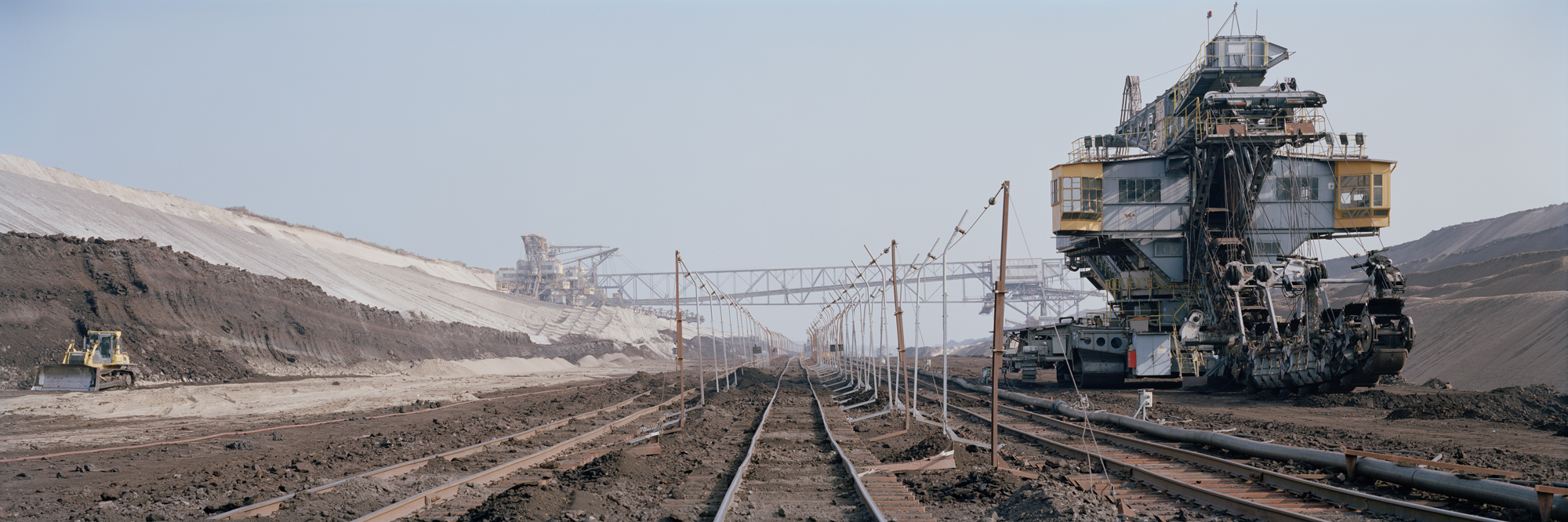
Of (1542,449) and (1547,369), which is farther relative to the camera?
(1547,369)

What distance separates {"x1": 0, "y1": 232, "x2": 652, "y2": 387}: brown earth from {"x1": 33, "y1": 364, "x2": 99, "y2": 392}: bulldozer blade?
1.71 meters

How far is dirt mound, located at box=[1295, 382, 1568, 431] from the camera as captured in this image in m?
19.2

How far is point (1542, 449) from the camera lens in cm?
1446

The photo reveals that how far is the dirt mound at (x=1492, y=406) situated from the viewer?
1917cm

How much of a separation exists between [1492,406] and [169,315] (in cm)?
4769

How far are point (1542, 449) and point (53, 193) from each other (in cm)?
7509

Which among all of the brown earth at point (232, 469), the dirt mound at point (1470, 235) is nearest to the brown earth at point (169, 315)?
the brown earth at point (232, 469)

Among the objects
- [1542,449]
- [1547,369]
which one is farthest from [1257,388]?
[1542,449]

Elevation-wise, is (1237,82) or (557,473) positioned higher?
(1237,82)

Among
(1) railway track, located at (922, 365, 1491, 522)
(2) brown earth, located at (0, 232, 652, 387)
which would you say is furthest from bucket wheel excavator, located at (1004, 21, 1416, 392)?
(2) brown earth, located at (0, 232, 652, 387)

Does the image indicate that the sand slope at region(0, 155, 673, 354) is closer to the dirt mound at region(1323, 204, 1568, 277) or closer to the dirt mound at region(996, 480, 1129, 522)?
the dirt mound at region(996, 480, 1129, 522)

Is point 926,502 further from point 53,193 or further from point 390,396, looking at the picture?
point 53,193

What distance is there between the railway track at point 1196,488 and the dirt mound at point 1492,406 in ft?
24.1

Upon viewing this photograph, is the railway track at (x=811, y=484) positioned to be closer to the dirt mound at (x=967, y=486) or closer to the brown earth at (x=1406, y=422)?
the dirt mound at (x=967, y=486)
